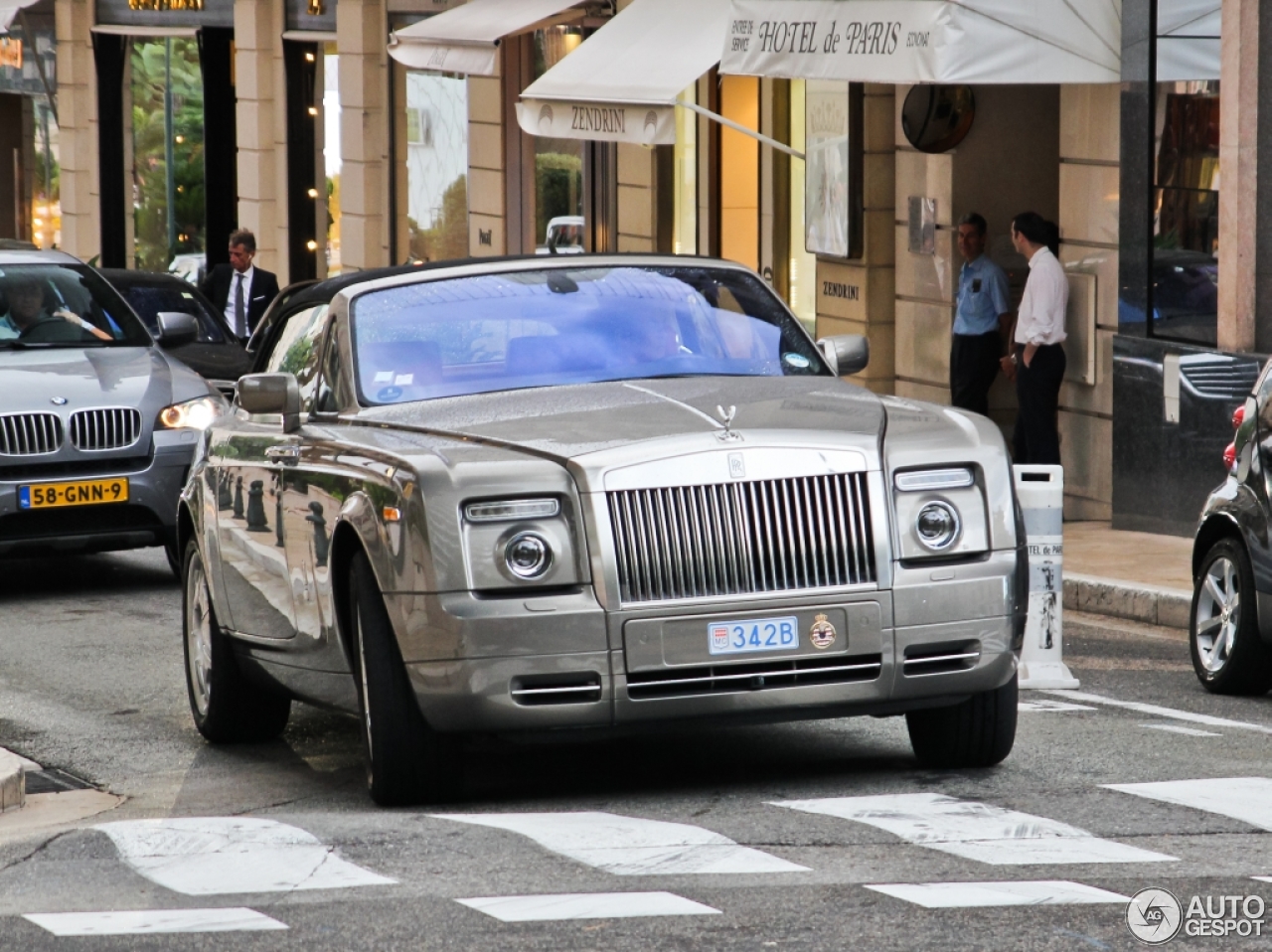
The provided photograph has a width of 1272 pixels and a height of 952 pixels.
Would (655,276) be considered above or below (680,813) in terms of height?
above

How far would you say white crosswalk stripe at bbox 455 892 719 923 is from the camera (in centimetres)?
570

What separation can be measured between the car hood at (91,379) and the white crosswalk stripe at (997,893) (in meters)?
8.41

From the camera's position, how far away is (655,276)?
8531 millimetres

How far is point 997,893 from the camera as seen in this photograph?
229 inches

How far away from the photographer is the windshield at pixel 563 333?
8109 mm

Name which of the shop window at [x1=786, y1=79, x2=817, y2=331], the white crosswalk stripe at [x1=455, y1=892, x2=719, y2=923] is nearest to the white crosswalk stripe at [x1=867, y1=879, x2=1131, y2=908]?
the white crosswalk stripe at [x1=455, y1=892, x2=719, y2=923]

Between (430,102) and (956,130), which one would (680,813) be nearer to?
(956,130)

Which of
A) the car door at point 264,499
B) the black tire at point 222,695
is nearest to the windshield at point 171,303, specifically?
the black tire at point 222,695

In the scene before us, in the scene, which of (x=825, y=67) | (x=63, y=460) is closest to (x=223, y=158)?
(x=825, y=67)

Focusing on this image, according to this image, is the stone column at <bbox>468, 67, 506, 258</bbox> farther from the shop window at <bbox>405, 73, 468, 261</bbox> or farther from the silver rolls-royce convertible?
the silver rolls-royce convertible

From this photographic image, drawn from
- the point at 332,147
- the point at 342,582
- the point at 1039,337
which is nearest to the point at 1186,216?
the point at 1039,337

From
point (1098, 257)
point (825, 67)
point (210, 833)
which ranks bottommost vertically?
point (210, 833)

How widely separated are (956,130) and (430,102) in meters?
11.5

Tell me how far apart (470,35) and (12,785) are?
15.3 metres
